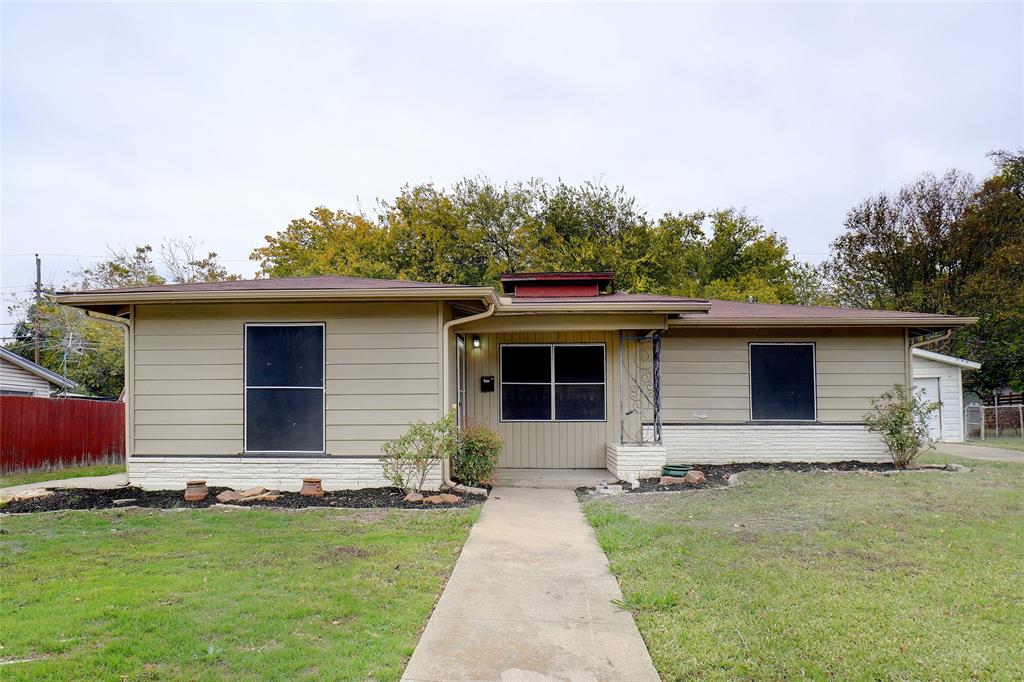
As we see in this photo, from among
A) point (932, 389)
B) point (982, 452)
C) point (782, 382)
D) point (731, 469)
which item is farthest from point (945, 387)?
point (731, 469)

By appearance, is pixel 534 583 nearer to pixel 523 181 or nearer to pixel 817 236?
pixel 523 181

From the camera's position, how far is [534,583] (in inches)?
163

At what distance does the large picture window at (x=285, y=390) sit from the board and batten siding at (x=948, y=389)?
599 inches

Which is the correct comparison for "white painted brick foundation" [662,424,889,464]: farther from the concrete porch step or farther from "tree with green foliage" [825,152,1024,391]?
"tree with green foliage" [825,152,1024,391]

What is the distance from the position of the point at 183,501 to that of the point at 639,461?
18.3ft

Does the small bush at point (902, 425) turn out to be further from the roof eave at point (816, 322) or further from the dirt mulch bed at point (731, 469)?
the roof eave at point (816, 322)

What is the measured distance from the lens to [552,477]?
8438mm

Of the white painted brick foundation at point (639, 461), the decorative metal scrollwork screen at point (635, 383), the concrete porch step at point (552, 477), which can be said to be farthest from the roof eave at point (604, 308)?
the concrete porch step at point (552, 477)

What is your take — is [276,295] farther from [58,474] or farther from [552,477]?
[58,474]

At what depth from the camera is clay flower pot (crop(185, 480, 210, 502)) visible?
22.4 ft

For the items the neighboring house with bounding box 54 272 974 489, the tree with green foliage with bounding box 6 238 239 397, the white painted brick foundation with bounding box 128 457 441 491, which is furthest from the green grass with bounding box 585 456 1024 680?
the tree with green foliage with bounding box 6 238 239 397

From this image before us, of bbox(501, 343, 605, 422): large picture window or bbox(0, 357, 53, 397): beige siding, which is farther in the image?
bbox(0, 357, 53, 397): beige siding

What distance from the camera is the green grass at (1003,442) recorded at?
546 inches

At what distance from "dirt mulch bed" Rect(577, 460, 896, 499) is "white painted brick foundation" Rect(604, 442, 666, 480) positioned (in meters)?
0.12
